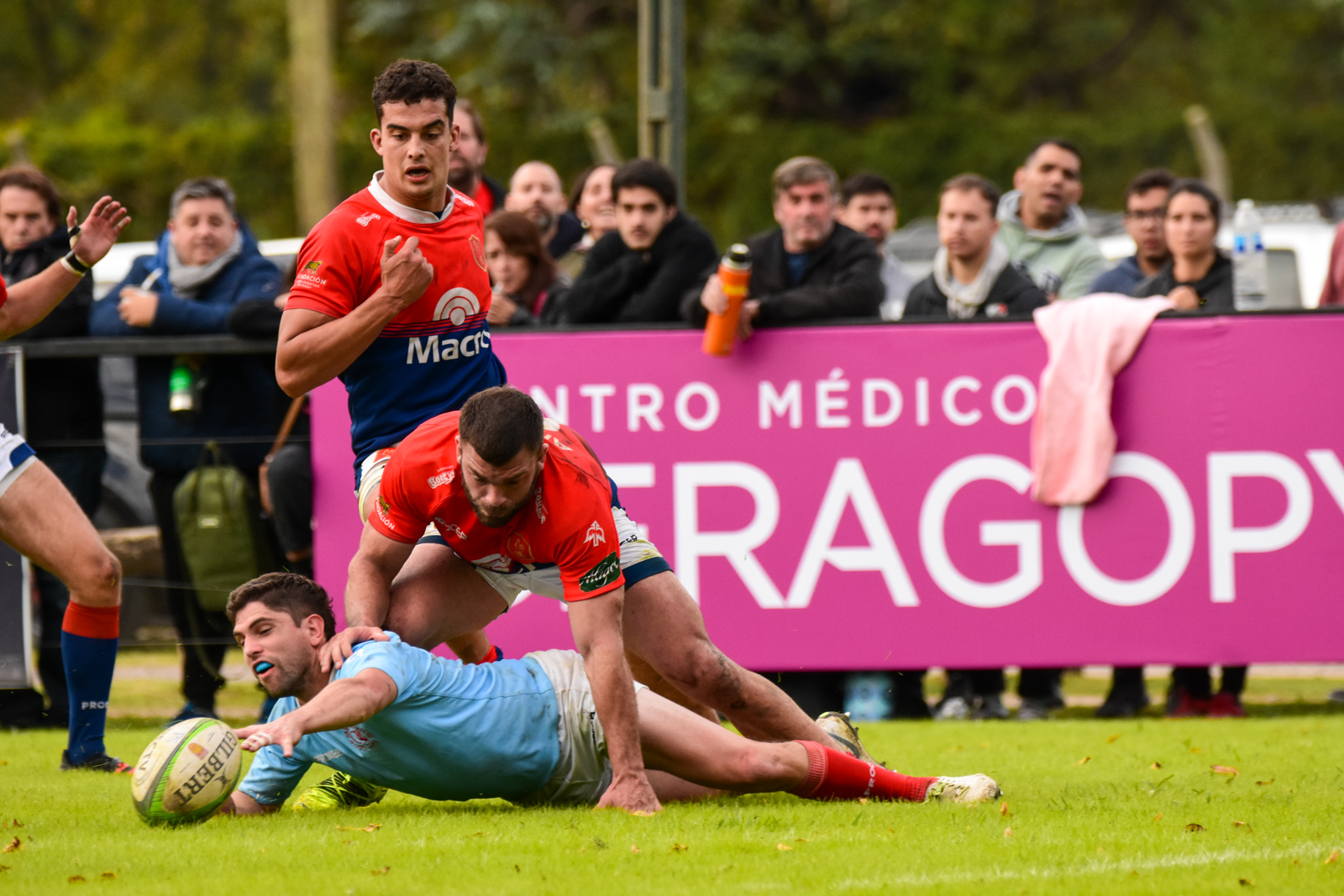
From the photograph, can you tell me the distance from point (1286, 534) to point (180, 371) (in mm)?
5558

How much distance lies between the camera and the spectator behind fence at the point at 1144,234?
9672mm

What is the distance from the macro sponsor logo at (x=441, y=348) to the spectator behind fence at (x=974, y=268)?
3.54 meters

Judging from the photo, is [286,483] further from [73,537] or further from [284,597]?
[284,597]

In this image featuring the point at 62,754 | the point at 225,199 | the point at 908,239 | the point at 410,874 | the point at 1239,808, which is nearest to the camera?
the point at 410,874

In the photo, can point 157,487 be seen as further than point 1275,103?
No

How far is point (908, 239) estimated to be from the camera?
19266 millimetres

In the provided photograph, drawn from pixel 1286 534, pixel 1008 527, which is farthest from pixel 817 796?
pixel 1286 534

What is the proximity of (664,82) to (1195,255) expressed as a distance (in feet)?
11.2

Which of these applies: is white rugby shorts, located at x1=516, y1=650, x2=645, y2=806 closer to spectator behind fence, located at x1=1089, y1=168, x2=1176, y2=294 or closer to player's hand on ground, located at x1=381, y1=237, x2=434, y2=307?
player's hand on ground, located at x1=381, y1=237, x2=434, y2=307

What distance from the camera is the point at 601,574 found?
5668mm

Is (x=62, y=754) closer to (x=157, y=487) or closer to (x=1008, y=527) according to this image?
(x=157, y=487)

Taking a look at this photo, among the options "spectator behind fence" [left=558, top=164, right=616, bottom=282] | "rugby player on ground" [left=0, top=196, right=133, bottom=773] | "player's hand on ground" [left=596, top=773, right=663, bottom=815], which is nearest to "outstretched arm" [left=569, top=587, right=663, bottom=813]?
"player's hand on ground" [left=596, top=773, right=663, bottom=815]

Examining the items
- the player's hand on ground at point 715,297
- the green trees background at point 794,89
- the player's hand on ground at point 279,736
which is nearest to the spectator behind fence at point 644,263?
the player's hand on ground at point 715,297

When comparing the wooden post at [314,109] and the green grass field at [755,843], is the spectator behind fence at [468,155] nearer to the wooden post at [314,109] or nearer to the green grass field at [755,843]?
the green grass field at [755,843]
